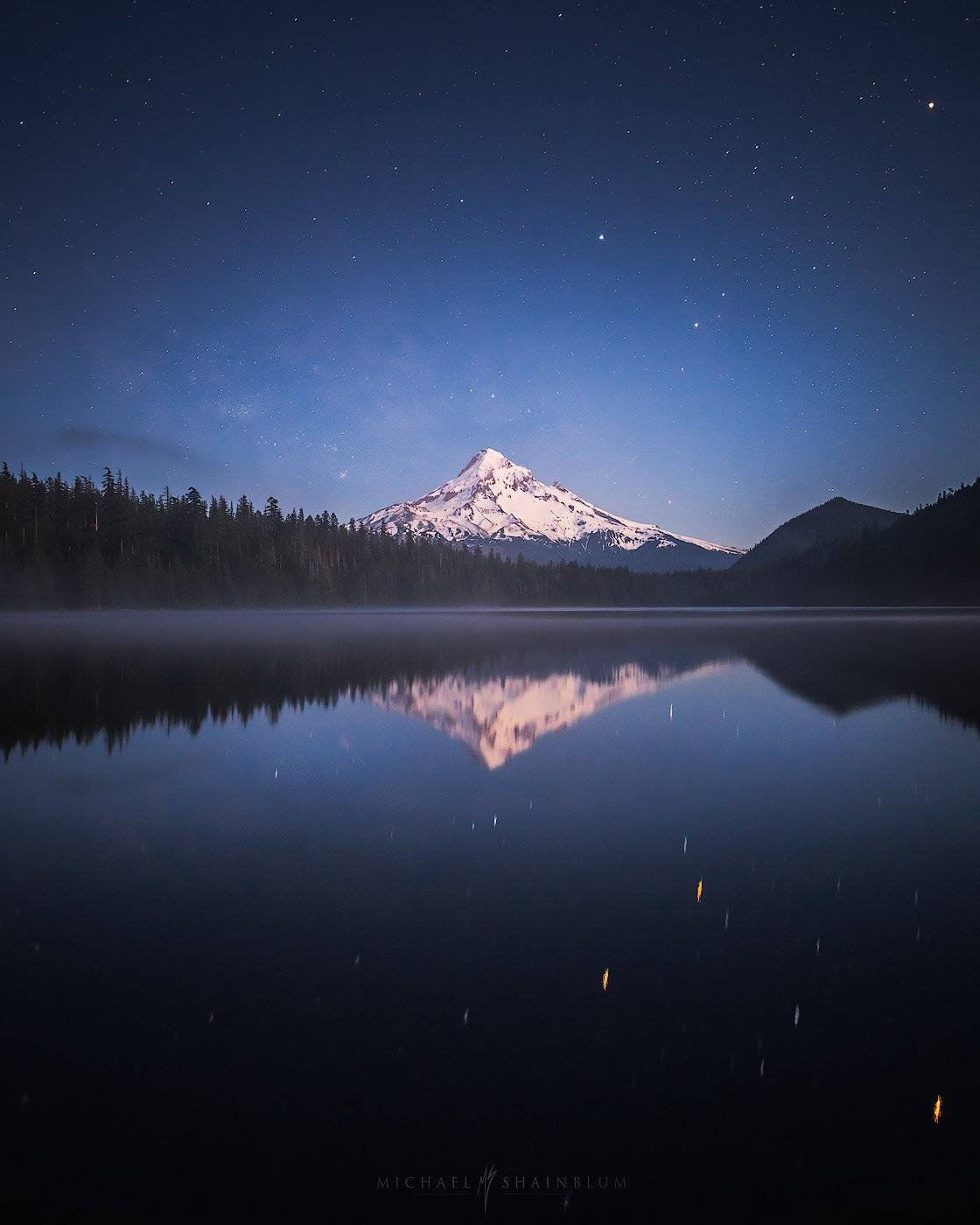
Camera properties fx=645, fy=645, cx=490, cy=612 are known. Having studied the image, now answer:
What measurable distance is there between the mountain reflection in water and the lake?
12.5 feet

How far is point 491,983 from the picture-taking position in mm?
5727

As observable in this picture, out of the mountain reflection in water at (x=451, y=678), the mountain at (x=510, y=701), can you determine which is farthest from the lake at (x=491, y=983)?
the mountain reflection in water at (x=451, y=678)

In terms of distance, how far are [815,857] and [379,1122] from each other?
6.77m

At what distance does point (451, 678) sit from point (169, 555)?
146m

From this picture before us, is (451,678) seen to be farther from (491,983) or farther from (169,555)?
(169,555)

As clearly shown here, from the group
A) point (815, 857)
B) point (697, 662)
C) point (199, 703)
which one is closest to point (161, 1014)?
point (815, 857)

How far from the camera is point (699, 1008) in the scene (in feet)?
17.6

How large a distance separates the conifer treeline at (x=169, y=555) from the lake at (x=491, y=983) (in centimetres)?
13921

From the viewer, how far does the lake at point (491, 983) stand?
3.89 m

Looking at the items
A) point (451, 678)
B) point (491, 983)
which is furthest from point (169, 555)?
point (491, 983)

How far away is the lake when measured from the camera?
389 cm
